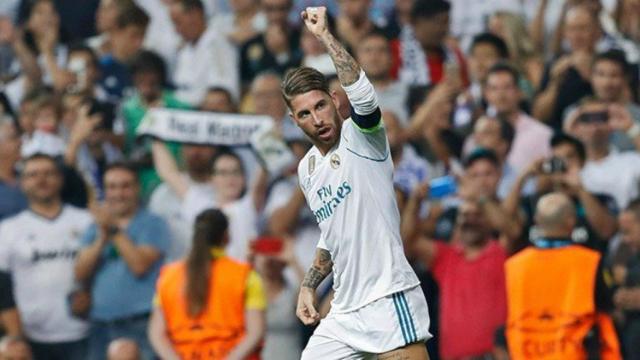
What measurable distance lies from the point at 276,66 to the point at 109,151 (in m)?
1.50

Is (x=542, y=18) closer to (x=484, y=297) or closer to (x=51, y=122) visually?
(x=484, y=297)

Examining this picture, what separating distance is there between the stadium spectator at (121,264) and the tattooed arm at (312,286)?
3.71m

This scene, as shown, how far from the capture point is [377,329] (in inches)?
282

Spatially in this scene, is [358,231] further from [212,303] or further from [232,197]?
[232,197]

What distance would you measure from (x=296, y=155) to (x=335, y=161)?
447cm

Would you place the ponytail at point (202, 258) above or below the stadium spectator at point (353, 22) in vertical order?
below

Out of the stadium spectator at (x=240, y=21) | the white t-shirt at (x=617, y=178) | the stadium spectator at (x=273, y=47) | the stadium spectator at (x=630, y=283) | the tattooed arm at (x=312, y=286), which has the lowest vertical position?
the stadium spectator at (x=630, y=283)

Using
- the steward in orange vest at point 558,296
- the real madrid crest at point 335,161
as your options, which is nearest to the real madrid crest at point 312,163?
the real madrid crest at point 335,161

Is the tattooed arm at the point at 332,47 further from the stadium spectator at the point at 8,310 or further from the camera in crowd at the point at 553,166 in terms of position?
the stadium spectator at the point at 8,310

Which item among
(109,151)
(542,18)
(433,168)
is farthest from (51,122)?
(542,18)

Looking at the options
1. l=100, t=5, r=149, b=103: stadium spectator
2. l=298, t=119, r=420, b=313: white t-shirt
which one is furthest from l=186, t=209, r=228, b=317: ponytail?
l=100, t=5, r=149, b=103: stadium spectator

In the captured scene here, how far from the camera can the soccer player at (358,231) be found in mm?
7125

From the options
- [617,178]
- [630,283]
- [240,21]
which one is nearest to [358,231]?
[630,283]

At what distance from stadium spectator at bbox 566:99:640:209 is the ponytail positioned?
274 centimetres
